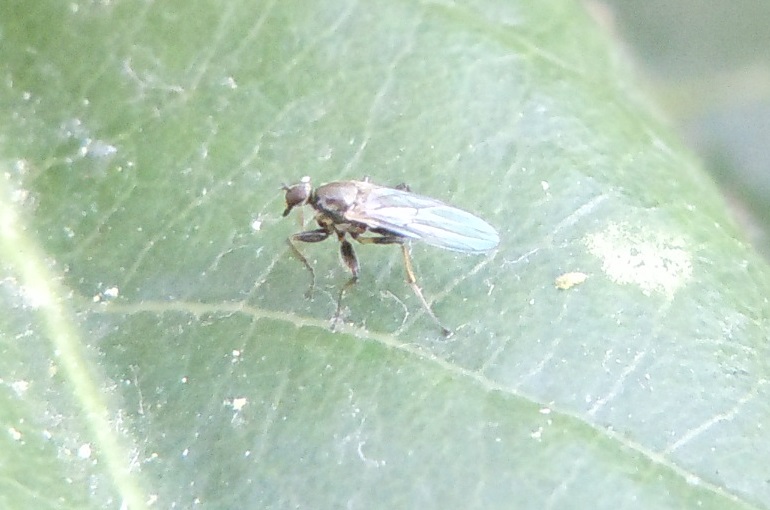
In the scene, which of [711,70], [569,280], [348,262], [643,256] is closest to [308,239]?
[348,262]

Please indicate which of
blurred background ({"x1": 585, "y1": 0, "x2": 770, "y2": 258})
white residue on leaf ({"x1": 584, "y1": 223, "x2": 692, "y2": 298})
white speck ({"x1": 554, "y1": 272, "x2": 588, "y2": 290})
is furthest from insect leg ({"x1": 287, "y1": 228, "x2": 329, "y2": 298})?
blurred background ({"x1": 585, "y1": 0, "x2": 770, "y2": 258})

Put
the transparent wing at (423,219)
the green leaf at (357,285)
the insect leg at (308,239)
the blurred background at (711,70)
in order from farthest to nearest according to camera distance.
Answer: the blurred background at (711,70) < the insect leg at (308,239) < the transparent wing at (423,219) < the green leaf at (357,285)

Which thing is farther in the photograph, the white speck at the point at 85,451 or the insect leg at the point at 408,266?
the insect leg at the point at 408,266

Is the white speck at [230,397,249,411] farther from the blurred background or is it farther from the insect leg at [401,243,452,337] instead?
the blurred background

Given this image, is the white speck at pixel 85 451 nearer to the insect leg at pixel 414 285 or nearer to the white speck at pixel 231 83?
the insect leg at pixel 414 285

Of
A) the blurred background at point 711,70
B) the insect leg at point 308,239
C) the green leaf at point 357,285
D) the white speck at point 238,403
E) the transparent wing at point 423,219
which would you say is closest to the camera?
the green leaf at point 357,285

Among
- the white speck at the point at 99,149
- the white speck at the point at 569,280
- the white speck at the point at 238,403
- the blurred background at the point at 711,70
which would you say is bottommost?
the blurred background at the point at 711,70

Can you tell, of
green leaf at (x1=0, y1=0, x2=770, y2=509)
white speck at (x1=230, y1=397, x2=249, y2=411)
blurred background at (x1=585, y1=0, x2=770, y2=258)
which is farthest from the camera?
blurred background at (x1=585, y1=0, x2=770, y2=258)

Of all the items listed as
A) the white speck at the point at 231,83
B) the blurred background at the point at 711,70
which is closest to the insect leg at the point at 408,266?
the white speck at the point at 231,83
